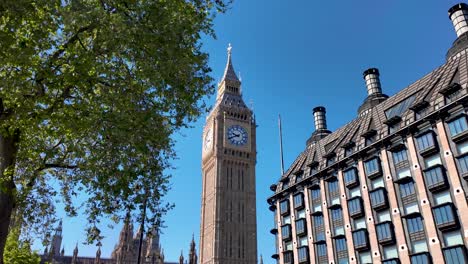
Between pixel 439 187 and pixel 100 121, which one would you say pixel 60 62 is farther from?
pixel 439 187

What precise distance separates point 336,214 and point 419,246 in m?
10.9

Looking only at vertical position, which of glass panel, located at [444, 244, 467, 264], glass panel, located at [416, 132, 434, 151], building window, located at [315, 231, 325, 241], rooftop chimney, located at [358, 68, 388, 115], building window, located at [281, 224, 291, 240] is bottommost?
glass panel, located at [444, 244, 467, 264]

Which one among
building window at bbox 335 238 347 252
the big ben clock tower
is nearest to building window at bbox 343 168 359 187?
building window at bbox 335 238 347 252

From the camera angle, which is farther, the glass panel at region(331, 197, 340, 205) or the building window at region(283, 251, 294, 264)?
the building window at region(283, 251, 294, 264)

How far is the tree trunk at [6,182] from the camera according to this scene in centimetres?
1381

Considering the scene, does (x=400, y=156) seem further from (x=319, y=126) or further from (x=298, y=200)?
(x=319, y=126)

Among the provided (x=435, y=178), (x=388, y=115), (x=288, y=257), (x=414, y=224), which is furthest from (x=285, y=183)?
(x=435, y=178)

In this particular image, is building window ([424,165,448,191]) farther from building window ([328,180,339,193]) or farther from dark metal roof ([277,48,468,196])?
building window ([328,180,339,193])

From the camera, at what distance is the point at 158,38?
619 inches

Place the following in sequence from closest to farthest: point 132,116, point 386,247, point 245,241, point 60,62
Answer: point 60,62
point 132,116
point 386,247
point 245,241

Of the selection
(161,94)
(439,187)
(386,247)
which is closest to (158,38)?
(161,94)

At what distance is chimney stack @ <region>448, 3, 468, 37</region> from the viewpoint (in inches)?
1653

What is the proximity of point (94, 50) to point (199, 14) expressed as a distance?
5.14m

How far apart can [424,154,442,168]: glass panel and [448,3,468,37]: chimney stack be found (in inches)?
595
